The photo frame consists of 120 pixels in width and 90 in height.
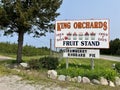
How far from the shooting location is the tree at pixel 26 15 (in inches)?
992

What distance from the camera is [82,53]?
21125 mm

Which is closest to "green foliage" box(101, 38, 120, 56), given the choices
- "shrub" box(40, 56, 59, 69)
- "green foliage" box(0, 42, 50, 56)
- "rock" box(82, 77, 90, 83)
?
"green foliage" box(0, 42, 50, 56)

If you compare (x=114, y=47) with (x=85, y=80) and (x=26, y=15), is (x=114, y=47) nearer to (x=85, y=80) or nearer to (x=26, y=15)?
(x=26, y=15)

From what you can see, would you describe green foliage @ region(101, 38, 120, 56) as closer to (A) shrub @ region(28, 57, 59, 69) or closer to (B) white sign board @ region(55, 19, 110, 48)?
(B) white sign board @ region(55, 19, 110, 48)

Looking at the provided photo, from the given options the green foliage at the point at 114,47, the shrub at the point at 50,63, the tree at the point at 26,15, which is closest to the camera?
the shrub at the point at 50,63

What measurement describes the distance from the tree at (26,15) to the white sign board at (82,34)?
4.06 meters

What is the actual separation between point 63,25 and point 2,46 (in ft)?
69.9

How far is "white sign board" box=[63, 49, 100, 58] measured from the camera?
20859 mm

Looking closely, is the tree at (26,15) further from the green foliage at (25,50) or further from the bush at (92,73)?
the green foliage at (25,50)

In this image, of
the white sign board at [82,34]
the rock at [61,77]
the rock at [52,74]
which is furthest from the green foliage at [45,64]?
the rock at [61,77]

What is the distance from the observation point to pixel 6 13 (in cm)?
2595

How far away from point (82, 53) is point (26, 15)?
17.7ft

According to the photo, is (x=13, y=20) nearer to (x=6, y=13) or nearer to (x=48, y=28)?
(x=6, y=13)

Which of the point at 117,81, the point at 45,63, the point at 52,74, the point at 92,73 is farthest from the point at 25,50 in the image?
the point at 117,81
